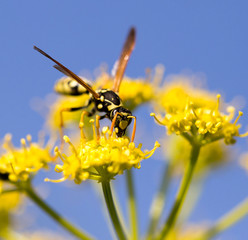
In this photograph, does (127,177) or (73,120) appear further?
(73,120)

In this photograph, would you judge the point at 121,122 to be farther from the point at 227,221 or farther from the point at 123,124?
the point at 227,221

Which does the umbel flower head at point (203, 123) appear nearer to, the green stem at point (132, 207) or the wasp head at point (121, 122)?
the wasp head at point (121, 122)

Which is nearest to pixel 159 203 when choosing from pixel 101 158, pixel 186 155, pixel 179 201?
pixel 179 201

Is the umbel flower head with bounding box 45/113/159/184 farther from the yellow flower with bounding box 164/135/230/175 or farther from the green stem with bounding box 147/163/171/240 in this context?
the yellow flower with bounding box 164/135/230/175

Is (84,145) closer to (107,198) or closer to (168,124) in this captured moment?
(107,198)

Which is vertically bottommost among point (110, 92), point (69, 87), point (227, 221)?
point (227, 221)

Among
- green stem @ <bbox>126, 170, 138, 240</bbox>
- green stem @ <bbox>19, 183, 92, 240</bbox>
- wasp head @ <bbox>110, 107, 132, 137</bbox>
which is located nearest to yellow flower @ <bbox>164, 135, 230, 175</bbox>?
green stem @ <bbox>126, 170, 138, 240</bbox>

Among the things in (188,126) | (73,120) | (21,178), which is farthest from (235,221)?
(73,120)
